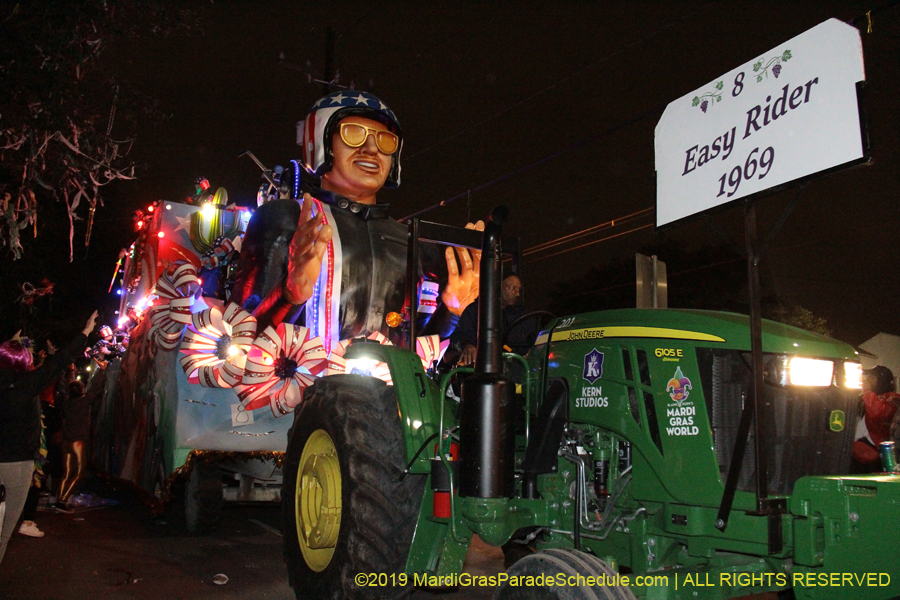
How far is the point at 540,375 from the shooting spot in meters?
4.29

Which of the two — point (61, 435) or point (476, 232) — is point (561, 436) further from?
point (61, 435)

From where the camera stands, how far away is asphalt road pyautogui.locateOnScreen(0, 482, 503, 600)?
5684mm

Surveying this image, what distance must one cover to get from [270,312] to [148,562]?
101 inches

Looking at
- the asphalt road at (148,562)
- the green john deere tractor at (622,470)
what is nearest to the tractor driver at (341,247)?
the asphalt road at (148,562)

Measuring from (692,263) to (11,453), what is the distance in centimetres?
3475

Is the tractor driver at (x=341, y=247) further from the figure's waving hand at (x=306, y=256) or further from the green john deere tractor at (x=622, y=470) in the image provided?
the green john deere tractor at (x=622, y=470)

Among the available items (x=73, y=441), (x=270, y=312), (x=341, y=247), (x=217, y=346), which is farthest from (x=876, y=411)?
(x=73, y=441)

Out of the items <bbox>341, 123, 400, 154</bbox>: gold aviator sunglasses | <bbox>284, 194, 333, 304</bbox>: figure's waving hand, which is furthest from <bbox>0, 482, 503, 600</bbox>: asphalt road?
<bbox>341, 123, 400, 154</bbox>: gold aviator sunglasses

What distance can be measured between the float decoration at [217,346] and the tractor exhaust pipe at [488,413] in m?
3.90

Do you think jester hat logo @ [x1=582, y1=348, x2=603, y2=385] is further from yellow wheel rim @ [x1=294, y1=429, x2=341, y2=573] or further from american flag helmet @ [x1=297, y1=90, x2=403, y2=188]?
american flag helmet @ [x1=297, y1=90, x2=403, y2=188]

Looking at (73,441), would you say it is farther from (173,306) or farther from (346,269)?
(346,269)

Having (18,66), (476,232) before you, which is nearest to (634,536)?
(476,232)

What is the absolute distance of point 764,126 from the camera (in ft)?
11.5

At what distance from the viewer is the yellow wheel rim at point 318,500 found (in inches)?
182
